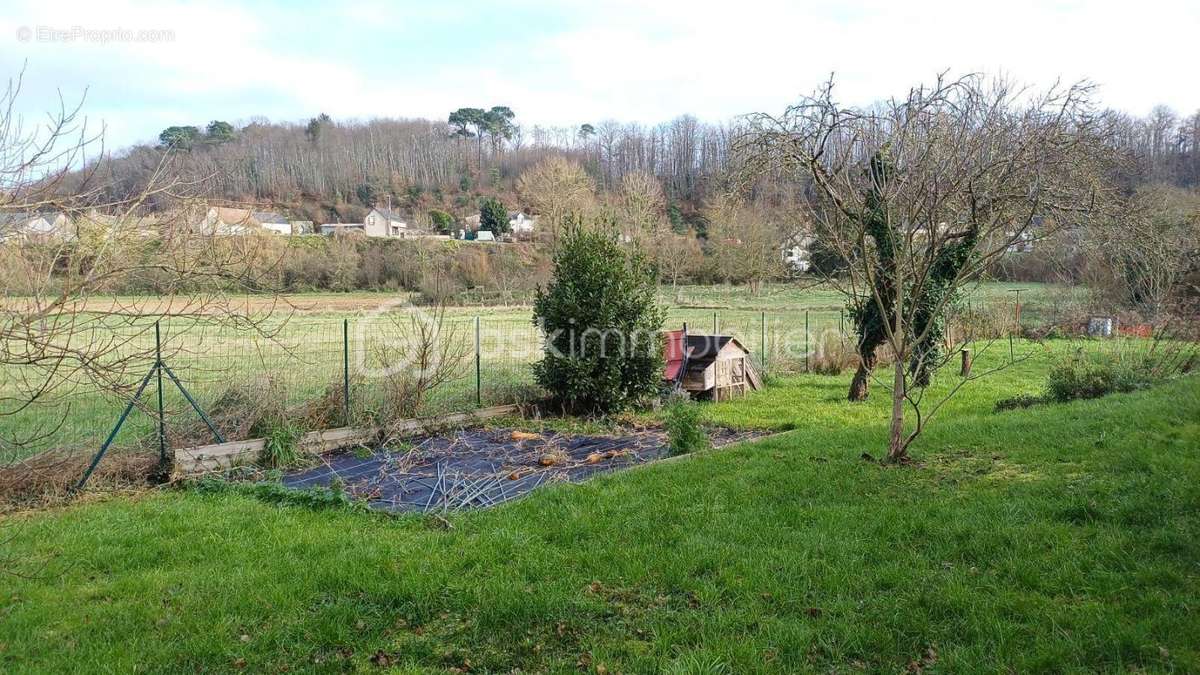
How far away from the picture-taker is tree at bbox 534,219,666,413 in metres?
11.6

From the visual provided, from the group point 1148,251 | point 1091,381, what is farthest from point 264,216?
point 1148,251

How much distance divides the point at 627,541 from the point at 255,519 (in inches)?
129

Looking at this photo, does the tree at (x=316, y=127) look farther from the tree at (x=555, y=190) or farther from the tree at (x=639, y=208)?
the tree at (x=639, y=208)

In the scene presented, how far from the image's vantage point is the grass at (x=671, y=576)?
12.5 ft

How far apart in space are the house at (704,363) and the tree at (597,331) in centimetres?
95

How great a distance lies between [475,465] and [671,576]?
4.34 meters

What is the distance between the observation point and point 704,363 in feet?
42.6

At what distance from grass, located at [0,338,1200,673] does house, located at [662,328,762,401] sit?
5535 millimetres

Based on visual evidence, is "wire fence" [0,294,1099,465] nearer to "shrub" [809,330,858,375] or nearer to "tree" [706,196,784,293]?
"shrub" [809,330,858,375]

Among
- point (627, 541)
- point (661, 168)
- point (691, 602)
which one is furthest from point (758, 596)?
point (661, 168)

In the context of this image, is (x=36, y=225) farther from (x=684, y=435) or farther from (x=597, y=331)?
(x=597, y=331)

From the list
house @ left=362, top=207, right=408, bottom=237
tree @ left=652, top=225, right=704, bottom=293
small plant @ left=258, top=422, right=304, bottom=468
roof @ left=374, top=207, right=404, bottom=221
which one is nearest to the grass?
small plant @ left=258, top=422, right=304, bottom=468

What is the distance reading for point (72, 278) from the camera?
4305 mm

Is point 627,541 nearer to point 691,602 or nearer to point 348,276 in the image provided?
point 691,602
